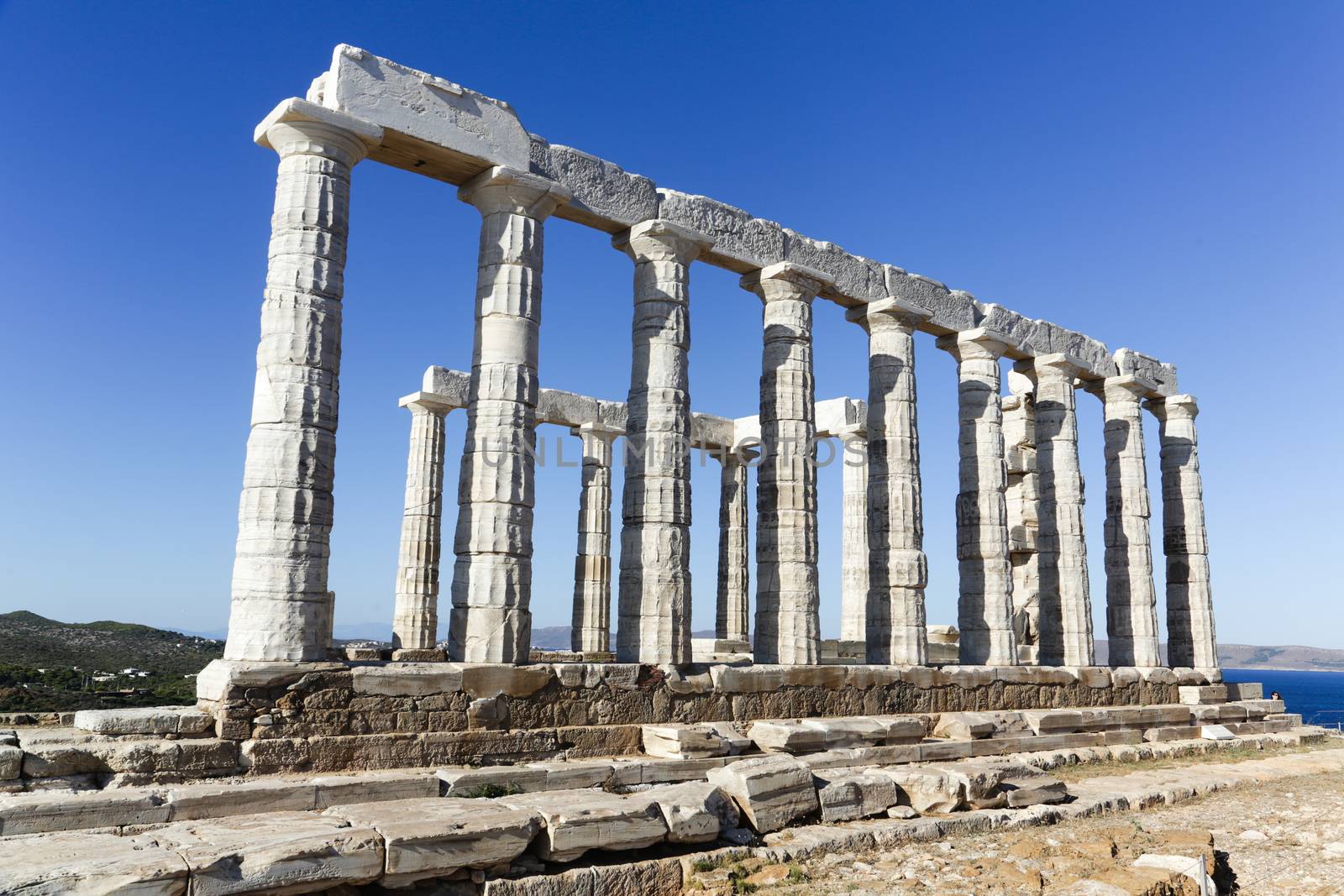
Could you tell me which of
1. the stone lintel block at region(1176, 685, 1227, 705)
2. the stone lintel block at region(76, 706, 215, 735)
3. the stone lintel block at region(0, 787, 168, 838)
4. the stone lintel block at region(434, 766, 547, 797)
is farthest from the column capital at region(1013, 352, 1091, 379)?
the stone lintel block at region(0, 787, 168, 838)

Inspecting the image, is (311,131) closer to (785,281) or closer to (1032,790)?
(785,281)

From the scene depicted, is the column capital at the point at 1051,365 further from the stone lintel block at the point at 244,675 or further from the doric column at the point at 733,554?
the stone lintel block at the point at 244,675

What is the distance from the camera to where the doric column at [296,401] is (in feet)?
36.3

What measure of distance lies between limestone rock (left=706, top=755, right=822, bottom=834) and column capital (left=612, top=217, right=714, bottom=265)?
26.0 ft

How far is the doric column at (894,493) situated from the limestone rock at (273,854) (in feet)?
38.3

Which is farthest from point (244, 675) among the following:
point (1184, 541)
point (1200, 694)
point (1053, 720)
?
point (1184, 541)

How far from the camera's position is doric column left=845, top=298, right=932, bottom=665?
1762cm

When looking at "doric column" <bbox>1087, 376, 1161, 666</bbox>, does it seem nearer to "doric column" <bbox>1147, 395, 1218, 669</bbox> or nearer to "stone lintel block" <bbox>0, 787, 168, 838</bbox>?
"doric column" <bbox>1147, 395, 1218, 669</bbox>

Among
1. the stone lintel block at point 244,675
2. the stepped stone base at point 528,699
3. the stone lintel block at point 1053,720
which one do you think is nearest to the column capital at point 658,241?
the stepped stone base at point 528,699

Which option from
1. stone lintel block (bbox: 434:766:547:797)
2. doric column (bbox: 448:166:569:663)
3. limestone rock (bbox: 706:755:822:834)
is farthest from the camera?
doric column (bbox: 448:166:569:663)

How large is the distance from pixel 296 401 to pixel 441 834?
567 centimetres

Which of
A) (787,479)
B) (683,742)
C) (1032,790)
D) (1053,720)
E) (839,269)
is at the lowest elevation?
(1032,790)

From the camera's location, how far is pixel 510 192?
45.0 ft

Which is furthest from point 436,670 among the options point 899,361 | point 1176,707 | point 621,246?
point 1176,707
